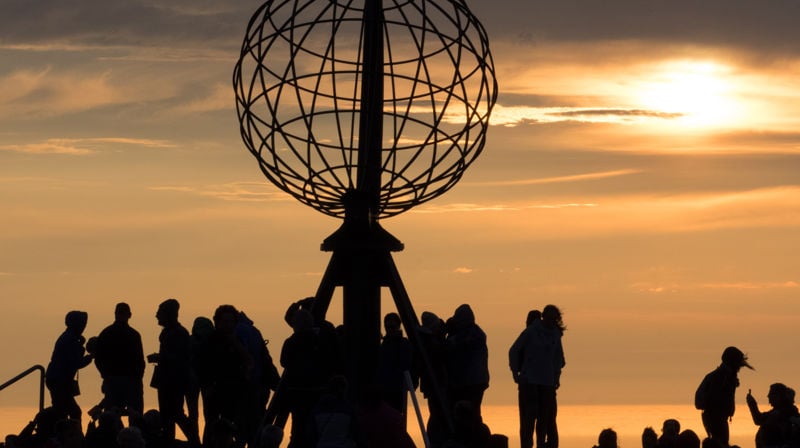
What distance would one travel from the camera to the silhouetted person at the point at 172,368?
20703mm

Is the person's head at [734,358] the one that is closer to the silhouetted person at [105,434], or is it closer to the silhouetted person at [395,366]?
the silhouetted person at [395,366]

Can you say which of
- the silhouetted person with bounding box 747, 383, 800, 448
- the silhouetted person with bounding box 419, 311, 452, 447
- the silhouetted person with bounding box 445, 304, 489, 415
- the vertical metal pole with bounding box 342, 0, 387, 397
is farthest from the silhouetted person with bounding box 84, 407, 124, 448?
the silhouetted person with bounding box 747, 383, 800, 448

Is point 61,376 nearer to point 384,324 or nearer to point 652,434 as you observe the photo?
point 384,324

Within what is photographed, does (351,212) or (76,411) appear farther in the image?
(76,411)

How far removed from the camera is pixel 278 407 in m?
18.5

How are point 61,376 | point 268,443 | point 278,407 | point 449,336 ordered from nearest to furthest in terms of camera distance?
1. point 268,443
2. point 278,407
3. point 449,336
4. point 61,376

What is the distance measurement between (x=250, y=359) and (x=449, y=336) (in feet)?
8.22

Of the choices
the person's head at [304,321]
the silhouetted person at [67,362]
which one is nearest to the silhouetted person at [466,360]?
the person's head at [304,321]

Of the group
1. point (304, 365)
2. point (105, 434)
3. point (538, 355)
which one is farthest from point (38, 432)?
point (538, 355)

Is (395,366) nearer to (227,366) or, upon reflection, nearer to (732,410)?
(227,366)

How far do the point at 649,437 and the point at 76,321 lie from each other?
7519 mm

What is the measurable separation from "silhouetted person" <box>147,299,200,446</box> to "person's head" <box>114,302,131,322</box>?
654 millimetres

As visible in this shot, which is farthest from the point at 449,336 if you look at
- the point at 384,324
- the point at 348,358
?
the point at 348,358

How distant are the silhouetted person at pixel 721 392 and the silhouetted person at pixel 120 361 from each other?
670 centimetres
